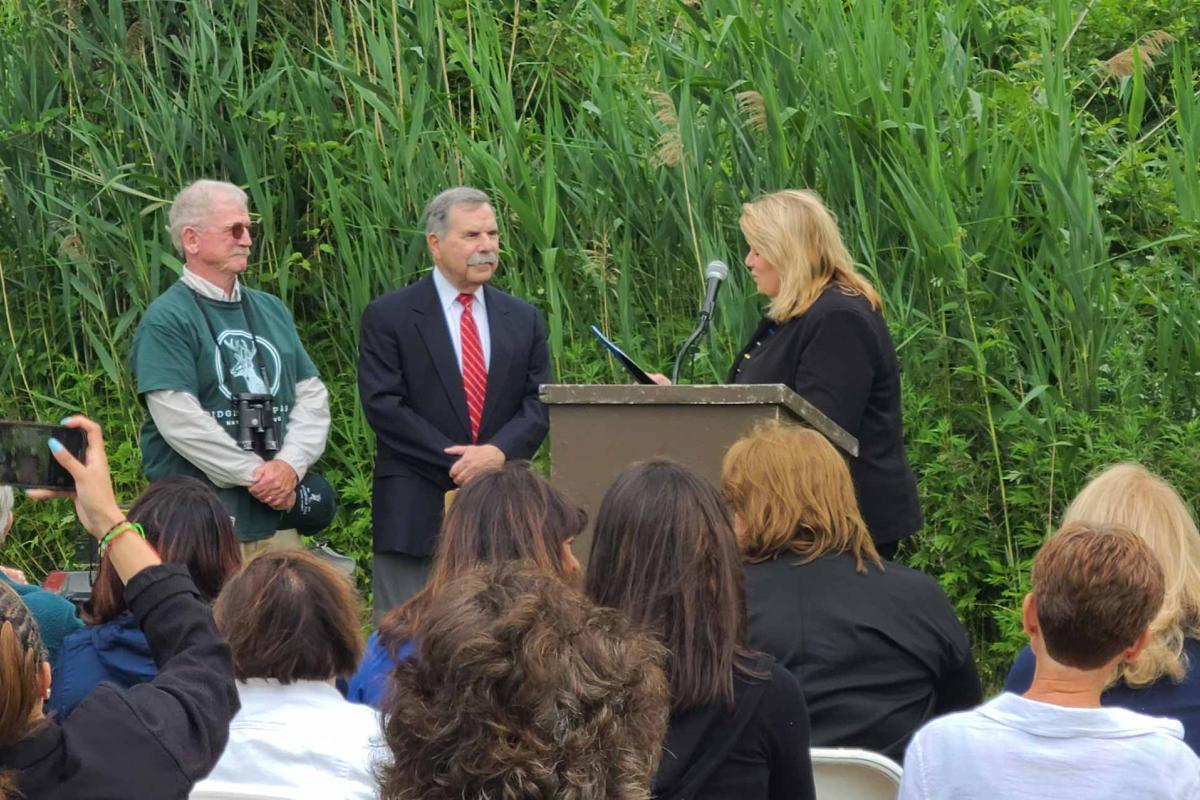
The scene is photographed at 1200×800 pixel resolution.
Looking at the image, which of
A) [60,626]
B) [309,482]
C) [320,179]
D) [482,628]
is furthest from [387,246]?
[482,628]

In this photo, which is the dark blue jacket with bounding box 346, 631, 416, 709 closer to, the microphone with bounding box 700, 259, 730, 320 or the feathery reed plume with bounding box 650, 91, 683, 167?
the microphone with bounding box 700, 259, 730, 320

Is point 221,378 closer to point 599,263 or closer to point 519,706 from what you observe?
point 599,263

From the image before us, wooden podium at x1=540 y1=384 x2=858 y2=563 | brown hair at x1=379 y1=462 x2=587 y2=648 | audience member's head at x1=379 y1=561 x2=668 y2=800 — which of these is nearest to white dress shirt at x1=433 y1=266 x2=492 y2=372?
wooden podium at x1=540 y1=384 x2=858 y2=563

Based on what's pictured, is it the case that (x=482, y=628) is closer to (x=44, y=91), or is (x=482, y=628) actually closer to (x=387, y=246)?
Answer: (x=387, y=246)

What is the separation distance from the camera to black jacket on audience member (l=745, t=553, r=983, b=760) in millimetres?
3221

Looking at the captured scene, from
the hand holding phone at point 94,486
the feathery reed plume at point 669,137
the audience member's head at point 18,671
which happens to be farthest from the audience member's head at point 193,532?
the feathery reed plume at point 669,137

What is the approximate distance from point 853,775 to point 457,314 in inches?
124

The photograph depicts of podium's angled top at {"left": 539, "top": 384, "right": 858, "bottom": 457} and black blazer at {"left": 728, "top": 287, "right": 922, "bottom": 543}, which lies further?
black blazer at {"left": 728, "top": 287, "right": 922, "bottom": 543}

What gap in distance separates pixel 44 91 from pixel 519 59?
6.52 ft

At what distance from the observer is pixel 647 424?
13.9 ft

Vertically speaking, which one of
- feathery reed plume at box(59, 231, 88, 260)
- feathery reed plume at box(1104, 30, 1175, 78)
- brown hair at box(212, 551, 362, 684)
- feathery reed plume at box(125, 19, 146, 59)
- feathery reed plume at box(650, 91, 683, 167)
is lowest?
brown hair at box(212, 551, 362, 684)

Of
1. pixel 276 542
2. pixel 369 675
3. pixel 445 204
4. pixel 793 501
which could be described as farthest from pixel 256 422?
pixel 793 501

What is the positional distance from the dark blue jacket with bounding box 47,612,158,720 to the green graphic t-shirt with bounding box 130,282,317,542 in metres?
2.07

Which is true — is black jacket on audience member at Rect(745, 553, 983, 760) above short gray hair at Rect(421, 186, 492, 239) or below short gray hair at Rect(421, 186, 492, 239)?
below
